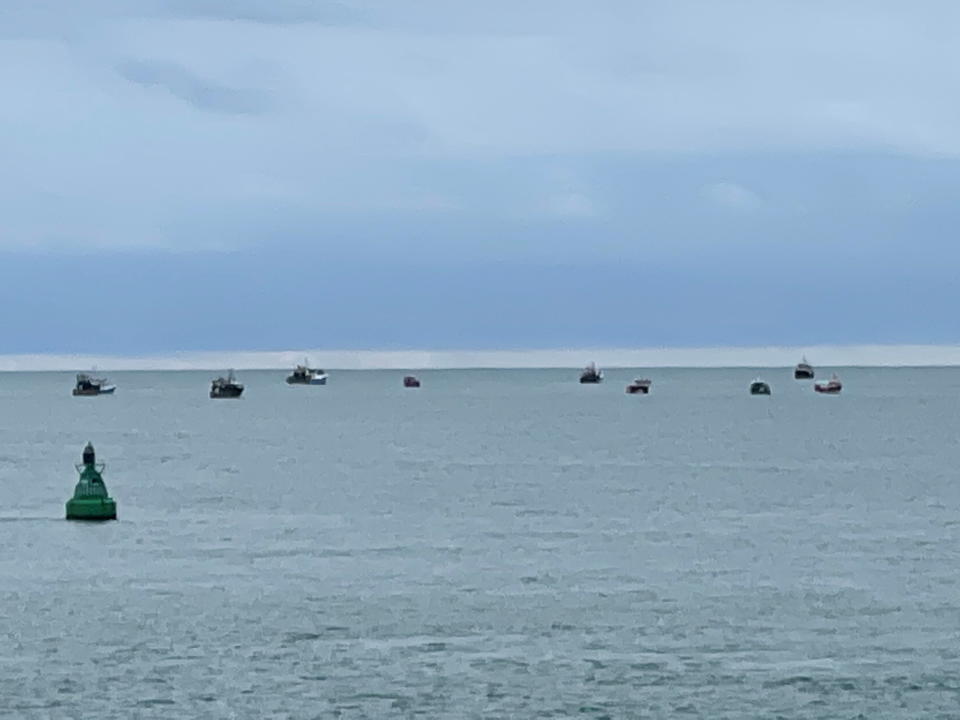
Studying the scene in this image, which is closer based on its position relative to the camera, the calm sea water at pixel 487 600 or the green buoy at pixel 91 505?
the calm sea water at pixel 487 600

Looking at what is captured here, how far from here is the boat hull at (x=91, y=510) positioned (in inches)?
3479

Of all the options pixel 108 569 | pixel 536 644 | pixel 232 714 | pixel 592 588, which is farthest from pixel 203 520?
pixel 232 714

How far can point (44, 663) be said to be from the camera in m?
50.2

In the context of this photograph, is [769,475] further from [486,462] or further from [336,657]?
[336,657]

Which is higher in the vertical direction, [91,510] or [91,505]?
[91,505]

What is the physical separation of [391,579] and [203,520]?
2699 cm

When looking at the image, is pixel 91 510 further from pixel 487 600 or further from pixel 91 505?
pixel 487 600

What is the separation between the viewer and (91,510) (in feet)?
291

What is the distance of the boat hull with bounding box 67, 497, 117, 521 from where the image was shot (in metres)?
88.4

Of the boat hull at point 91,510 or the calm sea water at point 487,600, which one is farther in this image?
the boat hull at point 91,510

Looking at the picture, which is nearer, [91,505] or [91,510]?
[91,510]

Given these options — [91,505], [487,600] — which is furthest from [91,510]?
[487,600]

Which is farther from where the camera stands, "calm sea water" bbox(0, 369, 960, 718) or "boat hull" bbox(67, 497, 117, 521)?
"boat hull" bbox(67, 497, 117, 521)

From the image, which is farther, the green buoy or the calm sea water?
the green buoy
